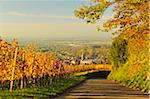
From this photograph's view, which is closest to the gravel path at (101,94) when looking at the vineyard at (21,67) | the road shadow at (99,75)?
the vineyard at (21,67)

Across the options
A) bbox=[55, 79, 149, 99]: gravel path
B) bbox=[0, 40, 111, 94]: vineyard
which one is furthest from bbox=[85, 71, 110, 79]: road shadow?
bbox=[55, 79, 149, 99]: gravel path

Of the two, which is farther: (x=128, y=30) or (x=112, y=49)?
A: (x=112, y=49)

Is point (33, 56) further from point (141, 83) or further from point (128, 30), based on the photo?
point (128, 30)

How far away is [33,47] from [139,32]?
57.5 feet

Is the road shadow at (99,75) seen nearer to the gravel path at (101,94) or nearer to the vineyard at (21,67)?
the vineyard at (21,67)

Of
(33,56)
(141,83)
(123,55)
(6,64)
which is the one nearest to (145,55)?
(141,83)

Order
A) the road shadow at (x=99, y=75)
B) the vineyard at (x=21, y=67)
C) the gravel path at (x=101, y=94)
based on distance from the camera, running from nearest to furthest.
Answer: the gravel path at (x=101, y=94) < the vineyard at (x=21, y=67) < the road shadow at (x=99, y=75)

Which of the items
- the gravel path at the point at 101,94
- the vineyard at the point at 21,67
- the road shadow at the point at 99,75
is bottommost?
the road shadow at the point at 99,75

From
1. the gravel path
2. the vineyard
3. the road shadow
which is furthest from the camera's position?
the road shadow

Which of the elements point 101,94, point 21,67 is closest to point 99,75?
point 21,67

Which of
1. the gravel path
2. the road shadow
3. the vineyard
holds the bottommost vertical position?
the road shadow

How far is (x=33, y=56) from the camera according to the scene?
1556 inches

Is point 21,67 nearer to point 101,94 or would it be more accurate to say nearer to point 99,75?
point 101,94

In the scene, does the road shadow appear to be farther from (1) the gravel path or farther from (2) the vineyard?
(1) the gravel path
